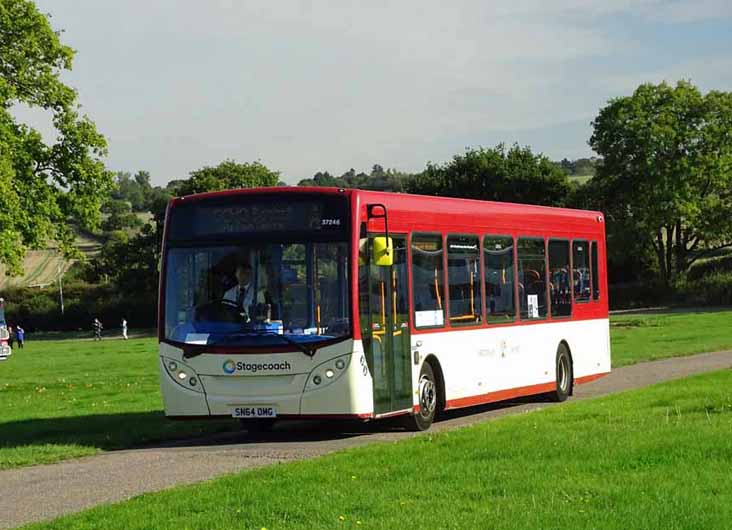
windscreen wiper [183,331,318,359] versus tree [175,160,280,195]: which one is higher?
tree [175,160,280,195]

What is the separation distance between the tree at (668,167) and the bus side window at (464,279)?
65590mm

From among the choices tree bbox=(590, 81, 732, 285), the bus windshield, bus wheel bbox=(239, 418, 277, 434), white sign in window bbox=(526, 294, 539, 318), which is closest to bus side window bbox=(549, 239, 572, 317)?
white sign in window bbox=(526, 294, 539, 318)

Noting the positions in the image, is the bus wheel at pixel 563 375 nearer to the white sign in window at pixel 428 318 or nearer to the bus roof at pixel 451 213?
the bus roof at pixel 451 213

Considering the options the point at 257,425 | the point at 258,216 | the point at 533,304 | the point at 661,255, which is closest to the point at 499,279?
the point at 533,304

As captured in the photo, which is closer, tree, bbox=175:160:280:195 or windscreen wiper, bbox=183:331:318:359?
windscreen wiper, bbox=183:331:318:359

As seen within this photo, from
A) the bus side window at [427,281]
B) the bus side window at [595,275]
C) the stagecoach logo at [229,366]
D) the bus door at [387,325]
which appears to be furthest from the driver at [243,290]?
the bus side window at [595,275]

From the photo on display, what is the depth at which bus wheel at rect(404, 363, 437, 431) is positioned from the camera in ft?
56.8

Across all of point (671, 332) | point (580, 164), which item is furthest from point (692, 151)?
point (580, 164)

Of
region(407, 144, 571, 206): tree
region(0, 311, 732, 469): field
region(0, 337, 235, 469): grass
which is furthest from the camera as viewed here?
region(407, 144, 571, 206): tree

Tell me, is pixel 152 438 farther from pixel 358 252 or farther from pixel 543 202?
pixel 543 202

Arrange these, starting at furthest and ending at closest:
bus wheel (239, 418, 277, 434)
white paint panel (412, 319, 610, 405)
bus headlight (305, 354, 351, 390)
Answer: white paint panel (412, 319, 610, 405) → bus wheel (239, 418, 277, 434) → bus headlight (305, 354, 351, 390)

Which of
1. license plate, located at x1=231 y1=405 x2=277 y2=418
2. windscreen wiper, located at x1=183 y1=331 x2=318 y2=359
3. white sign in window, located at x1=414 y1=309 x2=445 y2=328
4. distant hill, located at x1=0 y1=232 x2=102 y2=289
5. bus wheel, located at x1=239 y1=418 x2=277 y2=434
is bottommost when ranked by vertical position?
bus wheel, located at x1=239 y1=418 x2=277 y2=434

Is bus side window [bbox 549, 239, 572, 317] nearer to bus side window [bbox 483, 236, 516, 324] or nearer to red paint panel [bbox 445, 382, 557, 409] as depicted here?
red paint panel [bbox 445, 382, 557, 409]

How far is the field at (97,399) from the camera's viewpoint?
1745 centimetres
